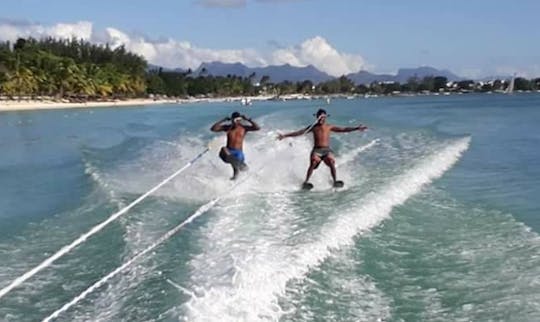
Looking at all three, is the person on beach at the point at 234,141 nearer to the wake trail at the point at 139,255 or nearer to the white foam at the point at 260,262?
the wake trail at the point at 139,255

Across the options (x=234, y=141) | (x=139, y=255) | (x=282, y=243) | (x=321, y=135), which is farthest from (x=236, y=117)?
(x=139, y=255)

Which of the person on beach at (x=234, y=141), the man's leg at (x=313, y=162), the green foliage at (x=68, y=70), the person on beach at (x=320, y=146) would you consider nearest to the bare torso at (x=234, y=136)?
the person on beach at (x=234, y=141)

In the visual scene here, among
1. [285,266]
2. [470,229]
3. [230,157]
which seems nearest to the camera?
[285,266]

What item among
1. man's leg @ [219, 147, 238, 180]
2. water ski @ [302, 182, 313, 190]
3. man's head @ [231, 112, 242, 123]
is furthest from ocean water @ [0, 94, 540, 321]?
man's head @ [231, 112, 242, 123]

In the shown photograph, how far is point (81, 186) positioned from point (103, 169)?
9.58 ft

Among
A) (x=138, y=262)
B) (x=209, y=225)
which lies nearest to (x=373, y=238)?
(x=209, y=225)

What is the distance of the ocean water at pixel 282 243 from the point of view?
7.46 metres

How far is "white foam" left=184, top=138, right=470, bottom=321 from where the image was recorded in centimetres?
702

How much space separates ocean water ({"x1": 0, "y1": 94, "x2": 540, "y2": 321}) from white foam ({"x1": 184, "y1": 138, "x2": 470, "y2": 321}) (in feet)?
0.08

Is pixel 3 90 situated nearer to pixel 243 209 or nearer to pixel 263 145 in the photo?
pixel 263 145

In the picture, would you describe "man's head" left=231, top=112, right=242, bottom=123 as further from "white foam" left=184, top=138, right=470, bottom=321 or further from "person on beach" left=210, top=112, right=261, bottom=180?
"white foam" left=184, top=138, right=470, bottom=321

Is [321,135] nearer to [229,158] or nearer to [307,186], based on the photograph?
[307,186]

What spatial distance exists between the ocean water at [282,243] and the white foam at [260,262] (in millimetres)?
25

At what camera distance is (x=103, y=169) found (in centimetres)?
2064
